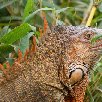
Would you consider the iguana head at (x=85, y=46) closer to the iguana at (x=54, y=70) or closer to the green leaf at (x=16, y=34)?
the iguana at (x=54, y=70)

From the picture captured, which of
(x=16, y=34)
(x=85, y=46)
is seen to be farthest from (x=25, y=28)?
(x=85, y=46)

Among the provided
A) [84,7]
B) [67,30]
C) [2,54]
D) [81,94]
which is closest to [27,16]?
[2,54]

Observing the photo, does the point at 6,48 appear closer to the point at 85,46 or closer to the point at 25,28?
the point at 25,28

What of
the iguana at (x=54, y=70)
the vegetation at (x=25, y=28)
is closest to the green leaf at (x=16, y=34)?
the vegetation at (x=25, y=28)

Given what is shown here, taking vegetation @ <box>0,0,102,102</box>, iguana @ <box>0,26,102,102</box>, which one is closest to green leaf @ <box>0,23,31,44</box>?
vegetation @ <box>0,0,102,102</box>

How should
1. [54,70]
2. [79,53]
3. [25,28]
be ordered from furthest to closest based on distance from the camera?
[25,28] < [79,53] < [54,70]

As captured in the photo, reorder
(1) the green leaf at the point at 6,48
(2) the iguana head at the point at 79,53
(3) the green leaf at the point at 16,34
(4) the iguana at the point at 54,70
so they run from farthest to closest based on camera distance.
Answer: (1) the green leaf at the point at 6,48 → (3) the green leaf at the point at 16,34 → (2) the iguana head at the point at 79,53 → (4) the iguana at the point at 54,70
